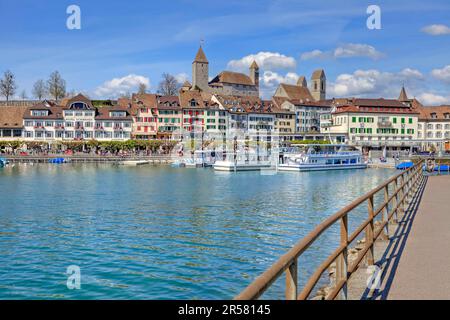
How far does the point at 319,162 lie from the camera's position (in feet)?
264

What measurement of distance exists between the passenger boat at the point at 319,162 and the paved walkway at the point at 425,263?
204 ft

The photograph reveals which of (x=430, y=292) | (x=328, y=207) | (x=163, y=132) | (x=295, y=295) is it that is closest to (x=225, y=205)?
(x=328, y=207)

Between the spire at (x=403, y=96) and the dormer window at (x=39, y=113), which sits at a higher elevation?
the spire at (x=403, y=96)

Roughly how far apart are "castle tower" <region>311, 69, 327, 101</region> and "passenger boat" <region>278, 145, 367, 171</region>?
9432 cm

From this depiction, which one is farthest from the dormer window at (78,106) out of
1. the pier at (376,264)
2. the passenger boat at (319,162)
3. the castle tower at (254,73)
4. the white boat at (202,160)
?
the pier at (376,264)

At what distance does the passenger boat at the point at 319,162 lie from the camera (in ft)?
253

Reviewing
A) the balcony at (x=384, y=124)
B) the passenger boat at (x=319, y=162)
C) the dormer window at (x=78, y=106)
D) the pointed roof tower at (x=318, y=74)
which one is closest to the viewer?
the passenger boat at (x=319, y=162)

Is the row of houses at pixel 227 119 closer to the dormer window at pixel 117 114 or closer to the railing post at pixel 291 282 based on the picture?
the dormer window at pixel 117 114

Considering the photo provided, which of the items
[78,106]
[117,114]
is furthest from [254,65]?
[78,106]

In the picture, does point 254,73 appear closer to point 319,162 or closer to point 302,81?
point 302,81

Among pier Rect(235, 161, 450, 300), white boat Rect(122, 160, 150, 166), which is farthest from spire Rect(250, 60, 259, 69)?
pier Rect(235, 161, 450, 300)

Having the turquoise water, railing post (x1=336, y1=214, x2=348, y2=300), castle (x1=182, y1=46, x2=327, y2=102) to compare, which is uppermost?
castle (x1=182, y1=46, x2=327, y2=102)

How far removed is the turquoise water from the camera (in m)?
14.5

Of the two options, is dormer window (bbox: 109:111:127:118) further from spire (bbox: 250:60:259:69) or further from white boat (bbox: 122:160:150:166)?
spire (bbox: 250:60:259:69)
